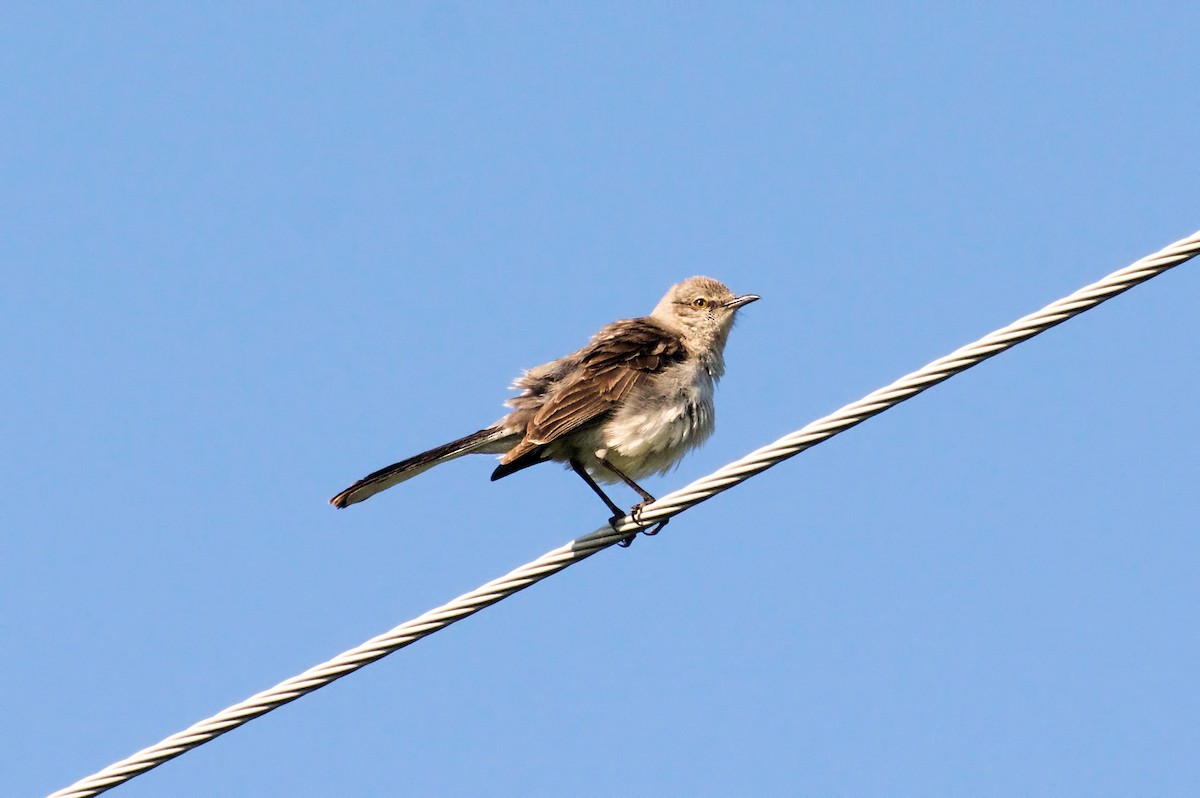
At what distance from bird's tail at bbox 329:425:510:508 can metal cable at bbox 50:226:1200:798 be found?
1.94 m

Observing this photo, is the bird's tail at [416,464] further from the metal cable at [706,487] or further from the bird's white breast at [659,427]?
the metal cable at [706,487]

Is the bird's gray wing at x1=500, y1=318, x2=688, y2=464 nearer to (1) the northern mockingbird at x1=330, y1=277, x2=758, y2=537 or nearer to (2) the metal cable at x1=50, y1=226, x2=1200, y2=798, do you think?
(1) the northern mockingbird at x1=330, y1=277, x2=758, y2=537

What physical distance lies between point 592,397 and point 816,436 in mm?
2488

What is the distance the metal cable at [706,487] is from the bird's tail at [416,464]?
6.38 ft

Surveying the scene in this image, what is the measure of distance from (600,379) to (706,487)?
2.17 m

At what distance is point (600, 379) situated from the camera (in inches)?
322

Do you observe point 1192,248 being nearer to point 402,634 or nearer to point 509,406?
point 402,634

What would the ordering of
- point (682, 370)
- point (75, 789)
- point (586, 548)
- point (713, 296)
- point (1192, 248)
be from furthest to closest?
point (713, 296) < point (682, 370) < point (586, 548) < point (75, 789) < point (1192, 248)

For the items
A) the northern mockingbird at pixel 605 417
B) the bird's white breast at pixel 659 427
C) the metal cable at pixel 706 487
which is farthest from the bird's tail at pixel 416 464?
the metal cable at pixel 706 487

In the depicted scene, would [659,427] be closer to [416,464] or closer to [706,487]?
[416,464]

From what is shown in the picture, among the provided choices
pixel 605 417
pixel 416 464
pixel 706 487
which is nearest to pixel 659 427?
pixel 605 417

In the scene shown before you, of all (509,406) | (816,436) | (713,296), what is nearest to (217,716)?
(816,436)

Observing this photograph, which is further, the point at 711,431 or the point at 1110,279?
the point at 711,431

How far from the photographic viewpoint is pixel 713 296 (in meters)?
9.83
